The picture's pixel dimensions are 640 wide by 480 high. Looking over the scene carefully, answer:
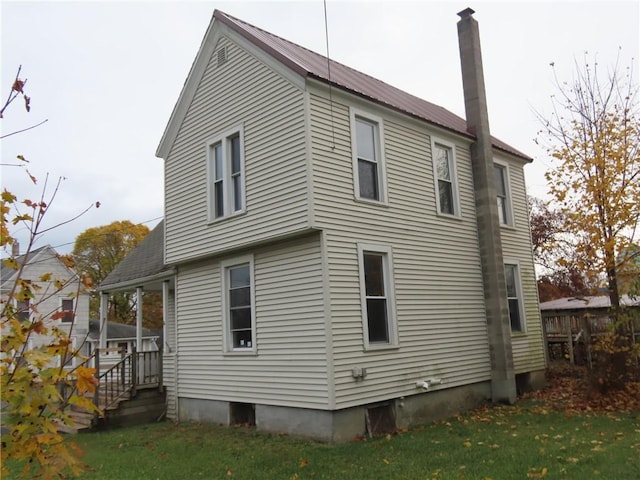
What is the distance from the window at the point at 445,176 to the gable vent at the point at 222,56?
5184mm

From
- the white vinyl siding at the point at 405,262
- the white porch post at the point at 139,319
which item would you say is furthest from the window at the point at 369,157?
the white porch post at the point at 139,319

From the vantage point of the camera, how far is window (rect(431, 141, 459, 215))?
1252cm

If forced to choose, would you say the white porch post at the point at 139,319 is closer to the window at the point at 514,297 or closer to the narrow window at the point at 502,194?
the window at the point at 514,297

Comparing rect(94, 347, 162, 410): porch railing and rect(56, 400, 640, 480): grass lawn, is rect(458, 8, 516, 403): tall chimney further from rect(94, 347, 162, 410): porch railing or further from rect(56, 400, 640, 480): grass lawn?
rect(94, 347, 162, 410): porch railing

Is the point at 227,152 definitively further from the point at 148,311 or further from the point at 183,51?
the point at 148,311

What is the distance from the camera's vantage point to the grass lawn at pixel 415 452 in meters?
7.01

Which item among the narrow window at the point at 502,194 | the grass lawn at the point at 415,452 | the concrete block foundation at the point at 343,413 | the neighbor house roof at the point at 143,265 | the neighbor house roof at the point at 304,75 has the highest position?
the neighbor house roof at the point at 304,75

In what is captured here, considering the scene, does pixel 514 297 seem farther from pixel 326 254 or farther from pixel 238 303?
pixel 238 303

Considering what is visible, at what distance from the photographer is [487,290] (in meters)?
12.8

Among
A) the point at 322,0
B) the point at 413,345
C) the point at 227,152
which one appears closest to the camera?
the point at 322,0

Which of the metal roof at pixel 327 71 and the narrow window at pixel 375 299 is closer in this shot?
the narrow window at pixel 375 299

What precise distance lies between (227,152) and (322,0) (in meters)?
3.93

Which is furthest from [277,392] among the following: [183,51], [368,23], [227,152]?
[183,51]

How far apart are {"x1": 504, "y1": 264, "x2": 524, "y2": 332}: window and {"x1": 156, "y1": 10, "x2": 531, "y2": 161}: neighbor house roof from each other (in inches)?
133
